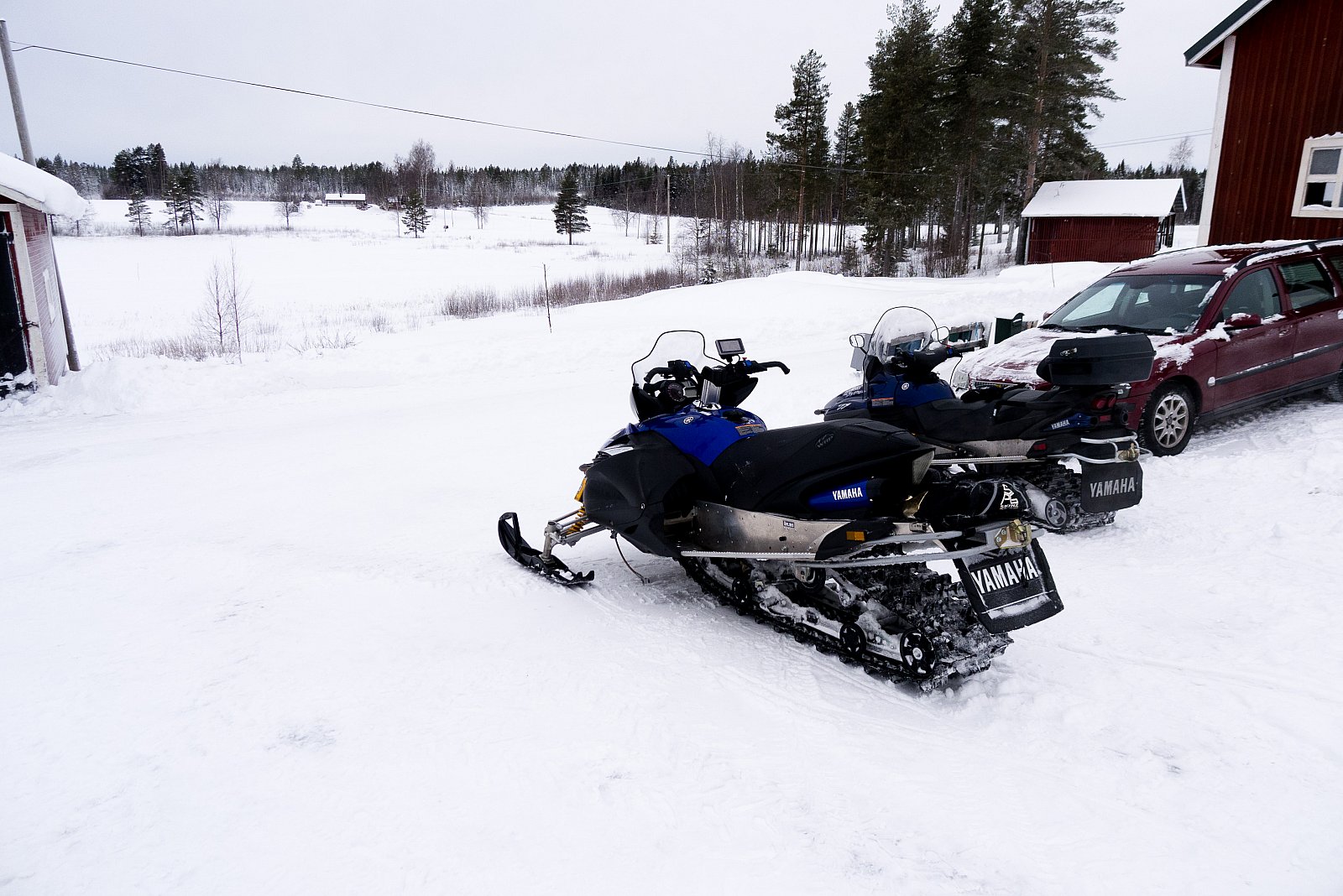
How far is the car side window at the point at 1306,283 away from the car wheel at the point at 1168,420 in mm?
1853

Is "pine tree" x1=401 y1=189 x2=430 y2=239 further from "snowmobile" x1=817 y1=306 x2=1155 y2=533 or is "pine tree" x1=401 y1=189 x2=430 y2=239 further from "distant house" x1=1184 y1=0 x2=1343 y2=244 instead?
"snowmobile" x1=817 y1=306 x2=1155 y2=533

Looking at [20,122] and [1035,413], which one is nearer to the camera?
[1035,413]

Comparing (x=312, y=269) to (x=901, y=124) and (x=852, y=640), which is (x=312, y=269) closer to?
(x=901, y=124)

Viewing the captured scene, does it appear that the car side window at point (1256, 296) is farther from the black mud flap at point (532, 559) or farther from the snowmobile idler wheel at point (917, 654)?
the black mud flap at point (532, 559)

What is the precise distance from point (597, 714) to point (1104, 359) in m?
3.55

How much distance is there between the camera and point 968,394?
18.3ft

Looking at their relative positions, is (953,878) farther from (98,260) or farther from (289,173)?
(289,173)

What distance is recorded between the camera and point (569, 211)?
6819 cm

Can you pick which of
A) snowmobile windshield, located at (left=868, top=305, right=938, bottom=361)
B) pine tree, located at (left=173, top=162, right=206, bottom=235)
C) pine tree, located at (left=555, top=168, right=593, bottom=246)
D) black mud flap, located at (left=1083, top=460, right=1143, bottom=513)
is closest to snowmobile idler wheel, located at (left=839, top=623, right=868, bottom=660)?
black mud flap, located at (left=1083, top=460, right=1143, bottom=513)

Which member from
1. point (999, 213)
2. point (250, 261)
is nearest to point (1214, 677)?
point (250, 261)

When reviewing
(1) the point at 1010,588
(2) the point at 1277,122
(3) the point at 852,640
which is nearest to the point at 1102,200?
(2) the point at 1277,122

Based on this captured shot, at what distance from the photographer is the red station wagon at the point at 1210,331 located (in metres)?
6.21

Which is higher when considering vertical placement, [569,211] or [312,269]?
[569,211]

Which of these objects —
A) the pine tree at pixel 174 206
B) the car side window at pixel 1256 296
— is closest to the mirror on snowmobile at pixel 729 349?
the car side window at pixel 1256 296
